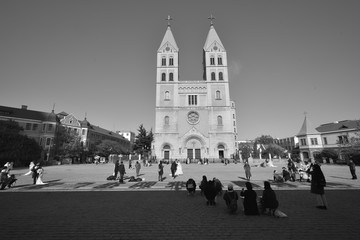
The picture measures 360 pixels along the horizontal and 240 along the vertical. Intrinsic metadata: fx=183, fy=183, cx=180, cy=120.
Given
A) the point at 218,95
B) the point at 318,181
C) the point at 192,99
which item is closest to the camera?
the point at 318,181

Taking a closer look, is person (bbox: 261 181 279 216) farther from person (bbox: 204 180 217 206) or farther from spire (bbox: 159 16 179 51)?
spire (bbox: 159 16 179 51)

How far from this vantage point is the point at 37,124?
42.4 meters

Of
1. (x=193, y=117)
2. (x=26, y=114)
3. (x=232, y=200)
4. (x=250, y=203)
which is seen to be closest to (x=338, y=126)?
(x=193, y=117)

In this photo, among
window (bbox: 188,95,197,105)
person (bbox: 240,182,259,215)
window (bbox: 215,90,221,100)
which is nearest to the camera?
person (bbox: 240,182,259,215)

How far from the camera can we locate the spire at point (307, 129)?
50537mm

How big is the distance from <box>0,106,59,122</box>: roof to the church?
25.9 m

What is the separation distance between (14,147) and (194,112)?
35108 millimetres

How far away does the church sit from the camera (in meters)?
42.0

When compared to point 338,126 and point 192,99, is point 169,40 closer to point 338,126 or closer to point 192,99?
point 192,99

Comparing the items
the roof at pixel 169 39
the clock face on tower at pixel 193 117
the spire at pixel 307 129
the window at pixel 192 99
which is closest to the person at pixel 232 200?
the clock face on tower at pixel 193 117

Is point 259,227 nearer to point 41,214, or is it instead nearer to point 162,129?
point 41,214

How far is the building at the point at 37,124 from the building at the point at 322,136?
63.6 m

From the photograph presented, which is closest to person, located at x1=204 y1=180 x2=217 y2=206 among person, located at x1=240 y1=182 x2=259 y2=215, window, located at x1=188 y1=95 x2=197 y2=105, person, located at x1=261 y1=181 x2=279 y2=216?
person, located at x1=240 y1=182 x2=259 y2=215

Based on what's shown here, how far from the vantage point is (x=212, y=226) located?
5340 mm
